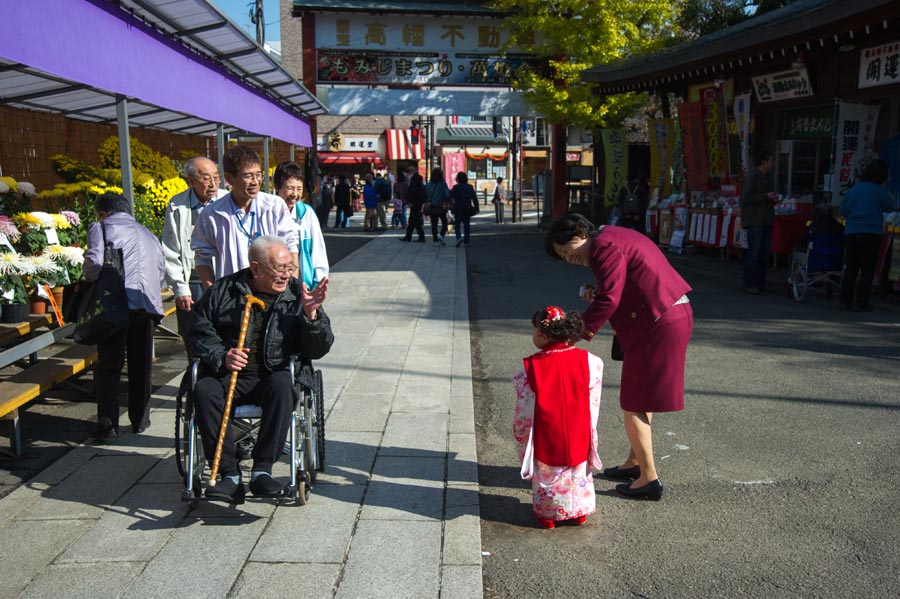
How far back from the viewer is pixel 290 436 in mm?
3809

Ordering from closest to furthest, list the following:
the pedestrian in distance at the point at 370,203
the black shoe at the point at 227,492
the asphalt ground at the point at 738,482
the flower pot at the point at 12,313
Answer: the asphalt ground at the point at 738,482 → the black shoe at the point at 227,492 → the flower pot at the point at 12,313 → the pedestrian in distance at the point at 370,203

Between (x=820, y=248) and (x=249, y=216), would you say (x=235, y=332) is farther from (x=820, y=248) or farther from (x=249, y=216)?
(x=820, y=248)

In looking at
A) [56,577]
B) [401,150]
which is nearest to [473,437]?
[56,577]

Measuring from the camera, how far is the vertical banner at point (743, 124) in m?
13.8

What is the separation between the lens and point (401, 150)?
46.2 metres

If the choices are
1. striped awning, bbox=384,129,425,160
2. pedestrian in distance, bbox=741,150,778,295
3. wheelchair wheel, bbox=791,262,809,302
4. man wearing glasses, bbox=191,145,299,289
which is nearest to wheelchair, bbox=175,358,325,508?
man wearing glasses, bbox=191,145,299,289

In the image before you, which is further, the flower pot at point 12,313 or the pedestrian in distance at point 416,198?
the pedestrian in distance at point 416,198

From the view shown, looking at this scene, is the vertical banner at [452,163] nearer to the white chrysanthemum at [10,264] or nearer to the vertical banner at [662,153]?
the vertical banner at [662,153]

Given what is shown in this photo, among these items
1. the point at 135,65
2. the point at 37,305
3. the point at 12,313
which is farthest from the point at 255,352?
the point at 135,65

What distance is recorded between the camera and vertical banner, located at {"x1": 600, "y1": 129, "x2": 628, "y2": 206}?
18688 mm

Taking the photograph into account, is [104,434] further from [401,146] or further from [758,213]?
[401,146]

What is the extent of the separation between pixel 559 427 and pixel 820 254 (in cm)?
743

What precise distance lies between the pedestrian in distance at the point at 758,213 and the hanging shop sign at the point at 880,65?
1.99 meters

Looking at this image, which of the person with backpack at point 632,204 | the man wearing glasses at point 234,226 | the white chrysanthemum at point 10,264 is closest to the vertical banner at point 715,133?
the person with backpack at point 632,204
